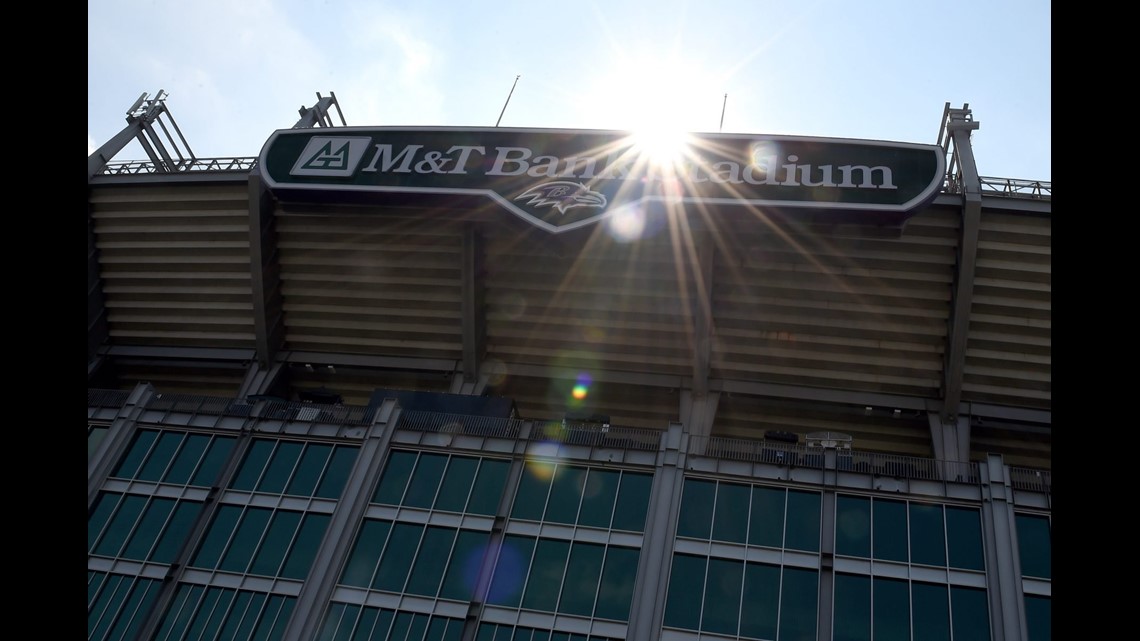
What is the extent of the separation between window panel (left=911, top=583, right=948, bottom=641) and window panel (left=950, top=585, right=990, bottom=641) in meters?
0.24

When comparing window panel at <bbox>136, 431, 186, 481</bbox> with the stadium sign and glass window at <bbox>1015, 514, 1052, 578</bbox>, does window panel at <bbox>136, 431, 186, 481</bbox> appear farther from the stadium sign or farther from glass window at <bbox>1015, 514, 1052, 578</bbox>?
glass window at <bbox>1015, 514, 1052, 578</bbox>

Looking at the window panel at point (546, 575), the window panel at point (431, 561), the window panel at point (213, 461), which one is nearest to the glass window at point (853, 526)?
the window panel at point (546, 575)

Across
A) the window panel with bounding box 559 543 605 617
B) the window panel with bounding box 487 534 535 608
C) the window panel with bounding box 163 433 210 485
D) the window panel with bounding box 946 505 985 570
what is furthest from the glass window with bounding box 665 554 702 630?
the window panel with bounding box 163 433 210 485

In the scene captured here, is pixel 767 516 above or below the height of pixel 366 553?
above

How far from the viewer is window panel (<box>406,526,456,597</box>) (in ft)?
89.4

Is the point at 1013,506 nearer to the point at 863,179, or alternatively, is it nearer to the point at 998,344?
the point at 998,344

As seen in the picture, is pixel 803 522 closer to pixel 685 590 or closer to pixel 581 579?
pixel 685 590

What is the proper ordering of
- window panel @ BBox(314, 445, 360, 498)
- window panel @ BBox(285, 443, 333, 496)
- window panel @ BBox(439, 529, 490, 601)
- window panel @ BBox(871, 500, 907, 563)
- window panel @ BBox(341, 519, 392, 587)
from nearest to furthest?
window panel @ BBox(871, 500, 907, 563) → window panel @ BBox(439, 529, 490, 601) → window panel @ BBox(341, 519, 392, 587) → window panel @ BBox(314, 445, 360, 498) → window panel @ BBox(285, 443, 333, 496)

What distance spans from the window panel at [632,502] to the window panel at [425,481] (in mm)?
6651

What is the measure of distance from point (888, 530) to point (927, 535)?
1177 mm

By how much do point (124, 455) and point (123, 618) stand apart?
7255 mm

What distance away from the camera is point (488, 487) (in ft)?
97.3

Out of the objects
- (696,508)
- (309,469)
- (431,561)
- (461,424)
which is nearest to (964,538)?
(696,508)
